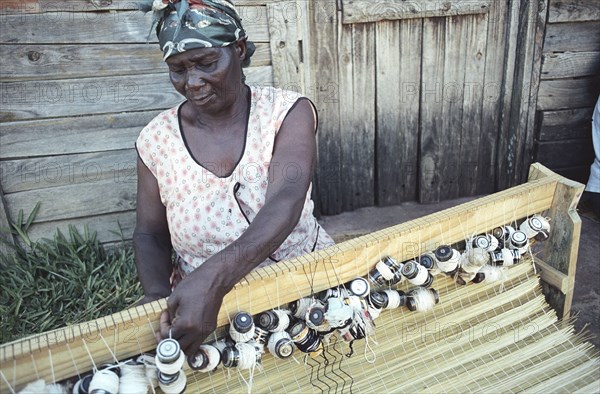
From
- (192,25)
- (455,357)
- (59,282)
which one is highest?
(192,25)

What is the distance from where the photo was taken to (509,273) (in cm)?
166

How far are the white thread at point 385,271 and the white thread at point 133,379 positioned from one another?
0.65m

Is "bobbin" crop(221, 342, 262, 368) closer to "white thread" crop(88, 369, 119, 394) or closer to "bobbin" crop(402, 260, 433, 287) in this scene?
"white thread" crop(88, 369, 119, 394)

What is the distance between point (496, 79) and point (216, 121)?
2.18 metres

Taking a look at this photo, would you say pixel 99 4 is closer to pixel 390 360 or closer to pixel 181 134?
pixel 181 134

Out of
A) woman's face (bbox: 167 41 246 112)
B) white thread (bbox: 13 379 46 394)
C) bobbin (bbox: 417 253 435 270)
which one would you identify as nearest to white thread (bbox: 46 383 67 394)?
white thread (bbox: 13 379 46 394)

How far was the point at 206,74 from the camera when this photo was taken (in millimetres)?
1490

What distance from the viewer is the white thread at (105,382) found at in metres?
1.09

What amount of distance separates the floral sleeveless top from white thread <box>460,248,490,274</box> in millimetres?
629

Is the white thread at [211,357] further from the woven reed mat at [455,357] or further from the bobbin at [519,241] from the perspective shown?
the bobbin at [519,241]

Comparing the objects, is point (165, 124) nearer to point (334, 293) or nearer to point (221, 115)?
point (221, 115)

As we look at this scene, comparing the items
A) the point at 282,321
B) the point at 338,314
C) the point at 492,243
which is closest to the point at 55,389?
the point at 282,321

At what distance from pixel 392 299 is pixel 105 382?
0.75 metres

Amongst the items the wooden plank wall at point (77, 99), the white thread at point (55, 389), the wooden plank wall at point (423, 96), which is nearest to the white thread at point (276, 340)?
the white thread at point (55, 389)
